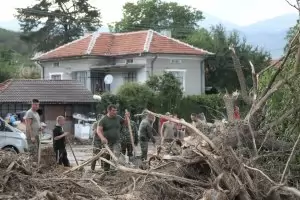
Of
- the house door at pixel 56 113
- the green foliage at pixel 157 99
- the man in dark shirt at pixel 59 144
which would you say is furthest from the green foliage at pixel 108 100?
the man in dark shirt at pixel 59 144

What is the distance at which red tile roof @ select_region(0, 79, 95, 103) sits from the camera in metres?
29.8

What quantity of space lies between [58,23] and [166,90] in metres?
33.3

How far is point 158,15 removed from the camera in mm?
71312

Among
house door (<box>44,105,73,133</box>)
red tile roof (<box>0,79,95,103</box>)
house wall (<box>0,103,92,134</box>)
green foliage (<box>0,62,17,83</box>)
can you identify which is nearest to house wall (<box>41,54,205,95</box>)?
red tile roof (<box>0,79,95,103</box>)

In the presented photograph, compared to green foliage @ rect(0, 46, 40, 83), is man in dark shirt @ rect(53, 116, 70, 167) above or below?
below

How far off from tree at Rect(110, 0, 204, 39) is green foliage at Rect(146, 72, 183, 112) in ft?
125

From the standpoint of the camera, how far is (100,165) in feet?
34.8

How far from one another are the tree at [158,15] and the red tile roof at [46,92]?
38.6 metres

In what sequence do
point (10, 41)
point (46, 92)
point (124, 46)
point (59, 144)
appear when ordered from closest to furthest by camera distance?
point (59, 144) < point (46, 92) < point (124, 46) < point (10, 41)

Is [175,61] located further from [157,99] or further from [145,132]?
[145,132]

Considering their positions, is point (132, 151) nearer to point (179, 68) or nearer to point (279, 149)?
point (279, 149)

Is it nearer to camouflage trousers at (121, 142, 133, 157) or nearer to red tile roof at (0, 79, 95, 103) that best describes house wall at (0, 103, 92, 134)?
red tile roof at (0, 79, 95, 103)

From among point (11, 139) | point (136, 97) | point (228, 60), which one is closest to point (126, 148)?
point (11, 139)

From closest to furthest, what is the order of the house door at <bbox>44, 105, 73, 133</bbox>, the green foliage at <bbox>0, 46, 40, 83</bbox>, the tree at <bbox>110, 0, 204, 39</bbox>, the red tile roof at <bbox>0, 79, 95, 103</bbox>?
the house door at <bbox>44, 105, 73, 133</bbox> < the red tile roof at <bbox>0, 79, 95, 103</bbox> < the green foliage at <bbox>0, 46, 40, 83</bbox> < the tree at <bbox>110, 0, 204, 39</bbox>
